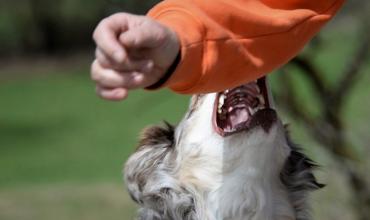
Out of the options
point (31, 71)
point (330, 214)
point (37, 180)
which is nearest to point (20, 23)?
point (31, 71)

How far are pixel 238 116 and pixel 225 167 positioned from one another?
0.72ft

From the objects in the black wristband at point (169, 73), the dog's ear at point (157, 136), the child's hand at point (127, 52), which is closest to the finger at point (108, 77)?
the child's hand at point (127, 52)

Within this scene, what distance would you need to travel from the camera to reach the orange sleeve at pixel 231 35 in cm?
219

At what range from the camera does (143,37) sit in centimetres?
199

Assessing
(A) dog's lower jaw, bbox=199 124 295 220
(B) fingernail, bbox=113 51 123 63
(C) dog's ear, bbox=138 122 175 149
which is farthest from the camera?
(C) dog's ear, bbox=138 122 175 149

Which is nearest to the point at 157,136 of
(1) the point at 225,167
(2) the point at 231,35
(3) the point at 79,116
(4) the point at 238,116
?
(1) the point at 225,167

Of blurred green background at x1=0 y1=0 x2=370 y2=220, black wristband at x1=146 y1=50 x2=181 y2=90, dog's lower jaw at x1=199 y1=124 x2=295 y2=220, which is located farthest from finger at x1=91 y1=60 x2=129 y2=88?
blurred green background at x1=0 y1=0 x2=370 y2=220

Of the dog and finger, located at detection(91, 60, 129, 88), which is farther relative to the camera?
the dog

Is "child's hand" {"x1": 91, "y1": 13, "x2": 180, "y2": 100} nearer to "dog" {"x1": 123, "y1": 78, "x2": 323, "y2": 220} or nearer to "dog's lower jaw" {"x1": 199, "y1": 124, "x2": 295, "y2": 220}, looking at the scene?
"dog" {"x1": 123, "y1": 78, "x2": 323, "y2": 220}

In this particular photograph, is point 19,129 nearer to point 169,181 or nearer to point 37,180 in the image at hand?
point 37,180

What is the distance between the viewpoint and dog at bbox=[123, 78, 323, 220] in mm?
3068

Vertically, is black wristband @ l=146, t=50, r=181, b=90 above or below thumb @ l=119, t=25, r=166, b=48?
below

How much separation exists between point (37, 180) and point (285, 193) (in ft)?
33.9

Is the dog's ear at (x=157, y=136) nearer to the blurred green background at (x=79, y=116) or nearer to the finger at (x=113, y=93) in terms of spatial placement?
the blurred green background at (x=79, y=116)
